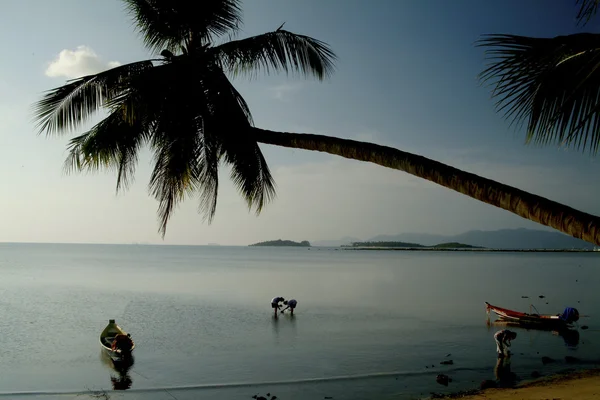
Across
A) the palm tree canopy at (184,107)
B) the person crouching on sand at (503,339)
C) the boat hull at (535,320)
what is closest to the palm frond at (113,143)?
the palm tree canopy at (184,107)

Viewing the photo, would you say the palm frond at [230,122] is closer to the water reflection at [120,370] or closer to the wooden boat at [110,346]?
the water reflection at [120,370]

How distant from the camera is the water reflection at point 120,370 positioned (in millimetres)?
14873

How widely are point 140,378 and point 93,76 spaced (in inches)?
443

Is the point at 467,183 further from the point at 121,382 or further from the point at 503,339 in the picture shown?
the point at 503,339

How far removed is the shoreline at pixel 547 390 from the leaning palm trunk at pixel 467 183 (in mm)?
9146

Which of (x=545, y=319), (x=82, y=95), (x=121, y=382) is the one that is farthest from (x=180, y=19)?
(x=545, y=319)

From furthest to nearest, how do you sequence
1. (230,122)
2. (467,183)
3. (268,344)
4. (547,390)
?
1. (268,344)
2. (547,390)
3. (230,122)
4. (467,183)

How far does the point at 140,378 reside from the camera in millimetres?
15695

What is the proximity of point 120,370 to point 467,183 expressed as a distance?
51.5 feet

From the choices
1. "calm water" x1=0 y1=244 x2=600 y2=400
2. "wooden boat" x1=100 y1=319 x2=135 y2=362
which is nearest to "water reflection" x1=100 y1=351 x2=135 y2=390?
"wooden boat" x1=100 y1=319 x2=135 y2=362

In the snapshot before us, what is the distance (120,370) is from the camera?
650 inches

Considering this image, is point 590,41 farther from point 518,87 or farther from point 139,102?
point 139,102

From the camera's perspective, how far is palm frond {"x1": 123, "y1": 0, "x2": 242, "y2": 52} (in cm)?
877

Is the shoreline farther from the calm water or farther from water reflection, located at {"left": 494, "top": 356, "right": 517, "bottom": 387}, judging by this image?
the calm water
